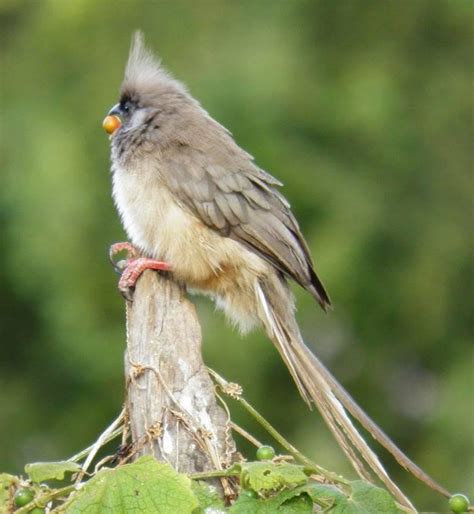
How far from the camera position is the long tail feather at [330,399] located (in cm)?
405

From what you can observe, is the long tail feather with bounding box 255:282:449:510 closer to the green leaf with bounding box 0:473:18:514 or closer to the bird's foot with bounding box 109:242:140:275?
the bird's foot with bounding box 109:242:140:275

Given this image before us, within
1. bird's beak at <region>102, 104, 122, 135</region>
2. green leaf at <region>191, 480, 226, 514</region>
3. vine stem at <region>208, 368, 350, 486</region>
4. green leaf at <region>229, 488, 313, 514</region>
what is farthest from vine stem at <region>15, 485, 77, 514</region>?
bird's beak at <region>102, 104, 122, 135</region>

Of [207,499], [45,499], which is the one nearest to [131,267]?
[45,499]

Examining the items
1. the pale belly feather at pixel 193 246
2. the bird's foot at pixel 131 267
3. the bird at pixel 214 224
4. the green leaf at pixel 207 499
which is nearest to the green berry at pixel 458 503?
the green leaf at pixel 207 499

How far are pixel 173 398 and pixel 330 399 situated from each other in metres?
0.77

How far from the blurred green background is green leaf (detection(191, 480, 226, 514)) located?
712 cm

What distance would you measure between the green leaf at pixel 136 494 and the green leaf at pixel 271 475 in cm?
15

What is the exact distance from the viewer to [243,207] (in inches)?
232

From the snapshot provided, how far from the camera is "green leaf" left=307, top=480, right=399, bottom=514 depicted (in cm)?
349

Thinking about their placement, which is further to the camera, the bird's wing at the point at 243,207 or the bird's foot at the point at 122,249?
the bird's wing at the point at 243,207

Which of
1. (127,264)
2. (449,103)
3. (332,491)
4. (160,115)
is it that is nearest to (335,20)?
(449,103)

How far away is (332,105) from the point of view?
13.0 metres

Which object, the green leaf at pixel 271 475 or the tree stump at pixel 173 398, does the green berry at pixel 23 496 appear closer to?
the tree stump at pixel 173 398

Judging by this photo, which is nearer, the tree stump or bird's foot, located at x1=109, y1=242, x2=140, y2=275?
the tree stump
